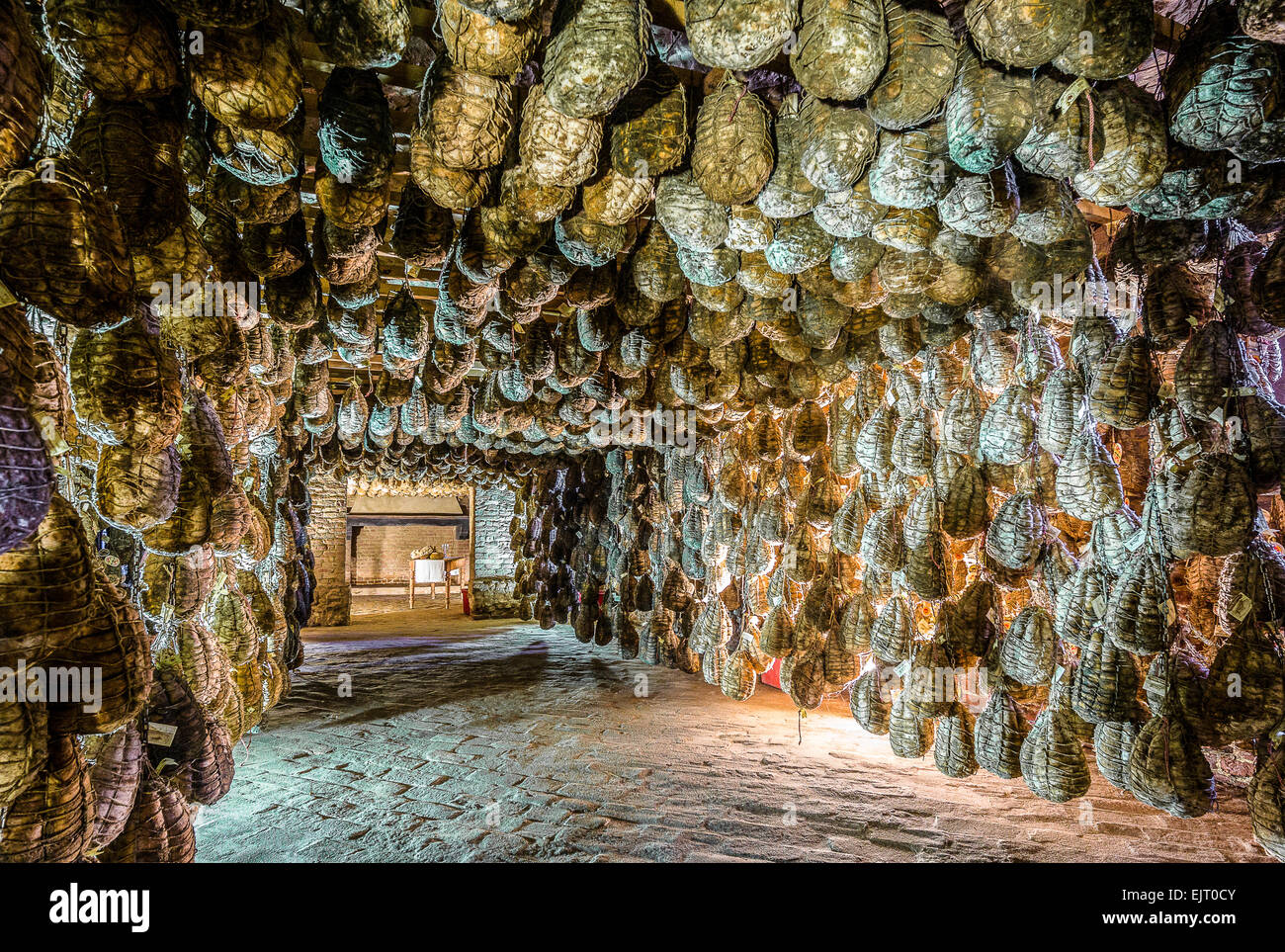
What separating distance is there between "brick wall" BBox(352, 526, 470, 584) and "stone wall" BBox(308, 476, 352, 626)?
27.4ft

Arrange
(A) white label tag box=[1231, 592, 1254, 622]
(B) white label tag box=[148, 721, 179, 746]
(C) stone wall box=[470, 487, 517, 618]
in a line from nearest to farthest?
(B) white label tag box=[148, 721, 179, 746] < (A) white label tag box=[1231, 592, 1254, 622] < (C) stone wall box=[470, 487, 517, 618]

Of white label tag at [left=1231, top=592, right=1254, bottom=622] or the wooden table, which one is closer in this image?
white label tag at [left=1231, top=592, right=1254, bottom=622]

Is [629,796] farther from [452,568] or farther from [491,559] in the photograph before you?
[452,568]

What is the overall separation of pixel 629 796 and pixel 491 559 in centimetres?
1163

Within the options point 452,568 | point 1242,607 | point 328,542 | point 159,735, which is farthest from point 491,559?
point 1242,607

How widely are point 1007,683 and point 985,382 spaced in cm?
146

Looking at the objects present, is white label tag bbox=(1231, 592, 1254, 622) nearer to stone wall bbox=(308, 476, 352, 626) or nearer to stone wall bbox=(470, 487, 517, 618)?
stone wall bbox=(308, 476, 352, 626)

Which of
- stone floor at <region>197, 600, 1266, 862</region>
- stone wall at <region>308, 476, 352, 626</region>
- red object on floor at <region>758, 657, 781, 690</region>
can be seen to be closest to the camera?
stone floor at <region>197, 600, 1266, 862</region>

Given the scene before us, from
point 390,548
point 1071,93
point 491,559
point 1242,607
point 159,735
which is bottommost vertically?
point 390,548

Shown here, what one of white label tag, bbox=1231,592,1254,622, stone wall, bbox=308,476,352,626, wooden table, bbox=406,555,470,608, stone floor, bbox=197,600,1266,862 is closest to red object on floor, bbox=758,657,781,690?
stone floor, bbox=197,600,1266,862

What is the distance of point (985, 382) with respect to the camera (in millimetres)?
3180

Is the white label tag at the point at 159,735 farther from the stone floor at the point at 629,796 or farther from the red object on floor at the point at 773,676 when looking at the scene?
the red object on floor at the point at 773,676

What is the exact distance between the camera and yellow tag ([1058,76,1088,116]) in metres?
1.66

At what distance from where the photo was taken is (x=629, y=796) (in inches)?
161
